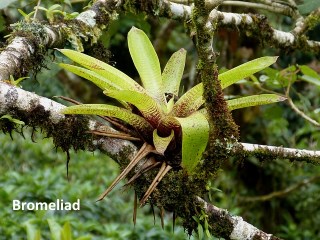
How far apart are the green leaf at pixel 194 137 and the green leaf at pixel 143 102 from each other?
0.32 feet

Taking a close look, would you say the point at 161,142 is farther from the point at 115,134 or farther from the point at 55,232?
the point at 55,232

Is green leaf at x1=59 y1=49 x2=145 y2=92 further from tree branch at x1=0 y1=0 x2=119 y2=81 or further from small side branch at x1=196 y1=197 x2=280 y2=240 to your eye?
small side branch at x1=196 y1=197 x2=280 y2=240

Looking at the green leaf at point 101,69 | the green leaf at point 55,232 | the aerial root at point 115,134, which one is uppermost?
the green leaf at point 101,69

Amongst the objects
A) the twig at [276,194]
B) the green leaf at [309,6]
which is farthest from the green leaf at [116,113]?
the twig at [276,194]

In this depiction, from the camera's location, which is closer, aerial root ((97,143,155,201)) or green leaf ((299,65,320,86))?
aerial root ((97,143,155,201))

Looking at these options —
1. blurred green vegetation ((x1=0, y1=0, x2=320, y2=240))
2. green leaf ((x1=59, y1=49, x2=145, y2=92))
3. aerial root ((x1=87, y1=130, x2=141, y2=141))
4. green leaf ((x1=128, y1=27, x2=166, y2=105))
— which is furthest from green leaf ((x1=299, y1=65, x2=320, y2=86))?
aerial root ((x1=87, y1=130, x2=141, y2=141))

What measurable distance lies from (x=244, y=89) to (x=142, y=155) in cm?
244

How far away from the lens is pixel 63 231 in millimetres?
1530

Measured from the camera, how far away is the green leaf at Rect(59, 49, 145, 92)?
1455 mm

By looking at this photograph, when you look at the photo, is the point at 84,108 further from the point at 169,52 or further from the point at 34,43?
the point at 169,52

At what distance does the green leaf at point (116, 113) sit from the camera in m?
1.35

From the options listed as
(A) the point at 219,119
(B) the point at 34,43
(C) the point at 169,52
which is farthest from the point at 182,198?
(C) the point at 169,52

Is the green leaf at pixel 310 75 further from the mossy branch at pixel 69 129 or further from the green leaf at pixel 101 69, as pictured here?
the green leaf at pixel 101 69

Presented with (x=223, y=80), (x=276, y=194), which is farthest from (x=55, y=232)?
(x=276, y=194)
